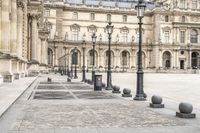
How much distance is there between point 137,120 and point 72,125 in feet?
7.55

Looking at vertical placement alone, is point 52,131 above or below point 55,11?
below

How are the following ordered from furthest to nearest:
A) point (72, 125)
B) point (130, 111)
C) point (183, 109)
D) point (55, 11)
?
point (55, 11)
point (130, 111)
point (183, 109)
point (72, 125)

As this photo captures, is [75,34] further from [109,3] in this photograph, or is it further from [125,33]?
[109,3]

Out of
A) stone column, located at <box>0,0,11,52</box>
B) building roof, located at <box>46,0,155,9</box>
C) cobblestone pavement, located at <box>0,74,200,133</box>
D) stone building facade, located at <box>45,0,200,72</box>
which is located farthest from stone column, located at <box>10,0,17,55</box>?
building roof, located at <box>46,0,155,9</box>

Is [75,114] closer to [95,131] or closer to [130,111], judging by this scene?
[130,111]

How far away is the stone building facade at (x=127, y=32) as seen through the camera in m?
111

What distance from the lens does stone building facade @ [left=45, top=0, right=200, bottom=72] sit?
111194 millimetres

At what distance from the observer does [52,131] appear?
10.4 m

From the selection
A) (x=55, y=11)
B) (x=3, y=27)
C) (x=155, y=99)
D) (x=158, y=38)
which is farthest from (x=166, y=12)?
(x=155, y=99)

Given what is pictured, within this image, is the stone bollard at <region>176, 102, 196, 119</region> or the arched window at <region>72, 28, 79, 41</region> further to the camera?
the arched window at <region>72, 28, 79, 41</region>

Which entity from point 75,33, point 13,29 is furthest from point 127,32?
point 13,29

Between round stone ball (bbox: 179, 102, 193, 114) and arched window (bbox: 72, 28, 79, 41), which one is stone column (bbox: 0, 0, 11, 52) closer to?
round stone ball (bbox: 179, 102, 193, 114)

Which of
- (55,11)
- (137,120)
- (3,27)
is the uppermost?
(55,11)

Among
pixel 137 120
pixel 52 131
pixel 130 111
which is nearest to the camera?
pixel 52 131
